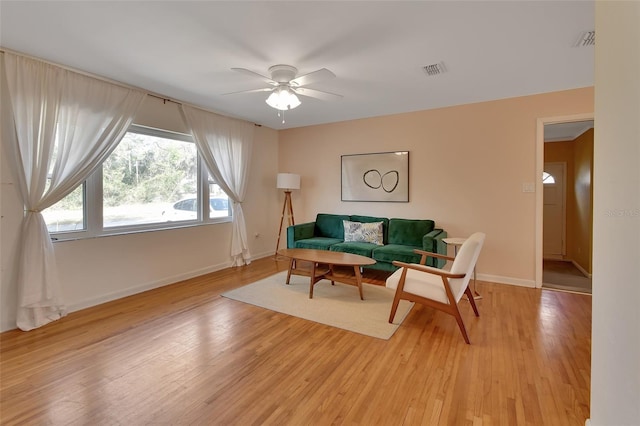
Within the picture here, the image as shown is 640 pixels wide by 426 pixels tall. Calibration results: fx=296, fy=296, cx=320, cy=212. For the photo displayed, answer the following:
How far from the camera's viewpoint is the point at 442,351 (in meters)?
2.30

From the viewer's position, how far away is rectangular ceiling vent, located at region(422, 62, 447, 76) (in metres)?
2.87

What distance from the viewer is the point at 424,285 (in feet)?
8.63

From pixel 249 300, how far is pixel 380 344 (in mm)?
1595

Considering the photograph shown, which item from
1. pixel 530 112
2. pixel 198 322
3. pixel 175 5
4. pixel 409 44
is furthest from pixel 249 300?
pixel 530 112

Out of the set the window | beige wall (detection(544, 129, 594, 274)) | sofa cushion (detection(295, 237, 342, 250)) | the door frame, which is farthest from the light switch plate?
the window

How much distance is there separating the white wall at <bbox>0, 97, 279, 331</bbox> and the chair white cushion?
2919 millimetres

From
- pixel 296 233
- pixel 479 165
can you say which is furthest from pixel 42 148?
pixel 479 165

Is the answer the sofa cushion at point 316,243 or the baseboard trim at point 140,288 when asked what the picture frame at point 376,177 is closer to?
the sofa cushion at point 316,243

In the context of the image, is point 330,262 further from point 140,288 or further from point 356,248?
point 140,288

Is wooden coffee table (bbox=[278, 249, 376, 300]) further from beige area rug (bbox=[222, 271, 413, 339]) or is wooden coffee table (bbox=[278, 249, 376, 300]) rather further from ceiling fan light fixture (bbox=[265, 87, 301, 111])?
ceiling fan light fixture (bbox=[265, 87, 301, 111])

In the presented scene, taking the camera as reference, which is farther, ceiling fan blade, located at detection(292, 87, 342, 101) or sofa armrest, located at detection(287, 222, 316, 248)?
sofa armrest, located at detection(287, 222, 316, 248)

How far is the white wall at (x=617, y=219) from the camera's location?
1.09 meters

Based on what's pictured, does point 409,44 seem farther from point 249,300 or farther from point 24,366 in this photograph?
point 24,366

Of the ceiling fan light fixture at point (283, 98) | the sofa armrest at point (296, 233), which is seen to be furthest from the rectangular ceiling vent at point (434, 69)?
the sofa armrest at point (296, 233)
